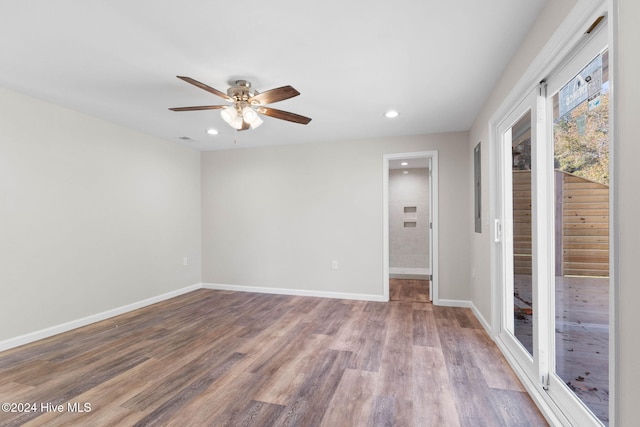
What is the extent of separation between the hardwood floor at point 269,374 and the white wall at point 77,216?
43 cm

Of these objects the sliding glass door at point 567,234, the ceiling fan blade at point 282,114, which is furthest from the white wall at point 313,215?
the ceiling fan blade at point 282,114

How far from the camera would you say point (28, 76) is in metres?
2.42

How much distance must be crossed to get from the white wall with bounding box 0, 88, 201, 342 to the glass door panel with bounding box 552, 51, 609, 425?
14.5ft

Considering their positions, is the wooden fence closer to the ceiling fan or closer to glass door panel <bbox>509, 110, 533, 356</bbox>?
glass door panel <bbox>509, 110, 533, 356</bbox>

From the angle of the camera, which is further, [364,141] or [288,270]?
[288,270]

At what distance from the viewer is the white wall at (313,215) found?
408 centimetres

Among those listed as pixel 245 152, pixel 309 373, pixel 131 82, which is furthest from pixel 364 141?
pixel 309 373

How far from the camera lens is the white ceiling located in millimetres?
1665

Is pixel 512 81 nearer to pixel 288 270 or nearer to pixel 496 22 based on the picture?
pixel 496 22

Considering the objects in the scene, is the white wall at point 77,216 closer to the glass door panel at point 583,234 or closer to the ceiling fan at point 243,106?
the ceiling fan at point 243,106

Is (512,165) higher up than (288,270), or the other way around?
(512,165)

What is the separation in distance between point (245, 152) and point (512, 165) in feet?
12.6

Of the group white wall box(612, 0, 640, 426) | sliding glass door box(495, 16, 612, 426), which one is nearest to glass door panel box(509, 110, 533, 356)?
sliding glass door box(495, 16, 612, 426)

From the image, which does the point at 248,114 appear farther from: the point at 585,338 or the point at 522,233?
the point at 585,338
